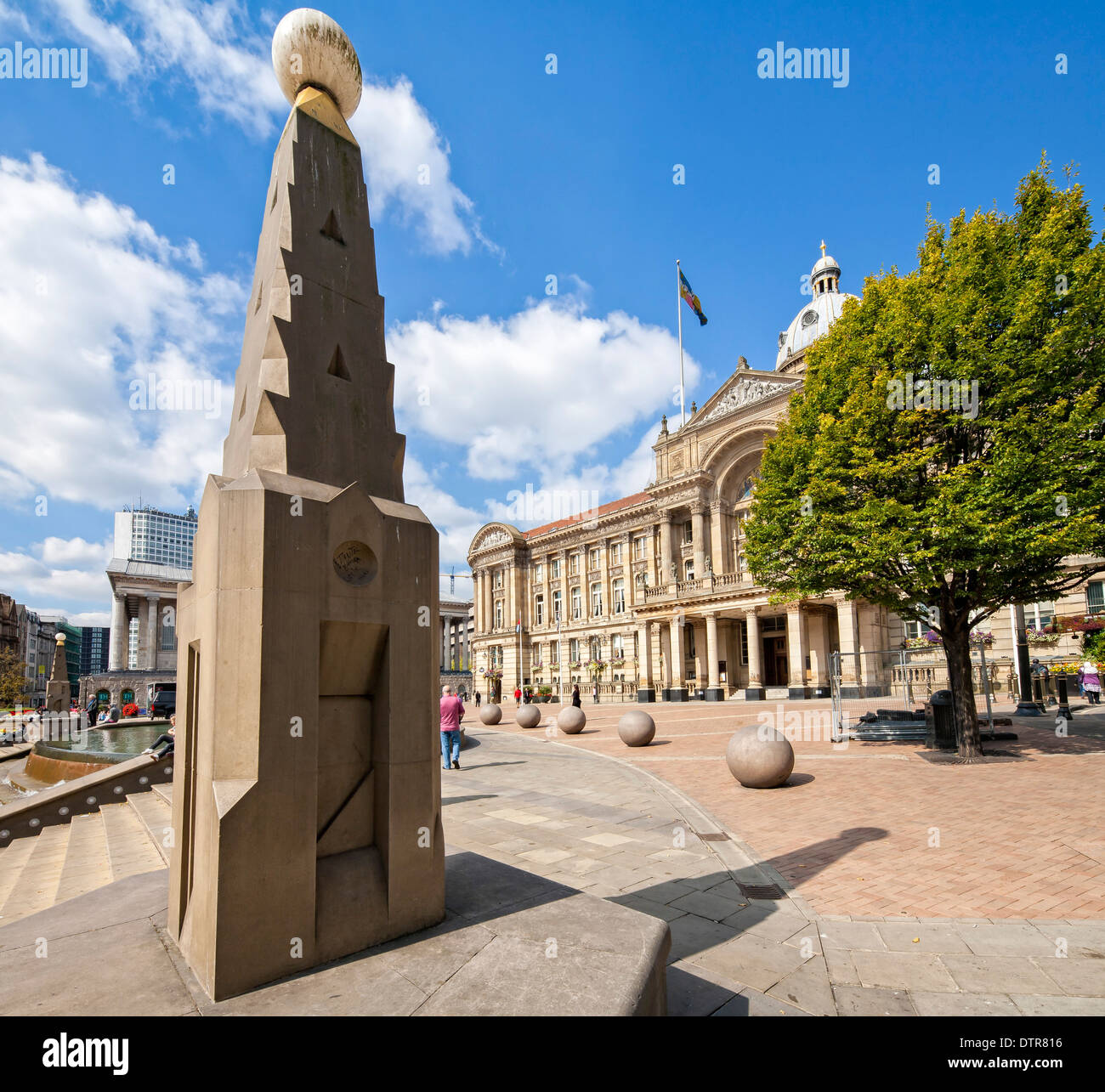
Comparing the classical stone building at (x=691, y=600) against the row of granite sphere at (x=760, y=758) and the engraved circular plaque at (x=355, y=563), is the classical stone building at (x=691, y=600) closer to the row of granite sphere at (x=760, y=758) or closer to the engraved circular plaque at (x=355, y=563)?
the row of granite sphere at (x=760, y=758)

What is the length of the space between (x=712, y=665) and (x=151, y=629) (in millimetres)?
71660

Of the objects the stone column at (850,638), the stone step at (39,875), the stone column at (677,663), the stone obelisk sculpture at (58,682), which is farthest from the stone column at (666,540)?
the stone step at (39,875)

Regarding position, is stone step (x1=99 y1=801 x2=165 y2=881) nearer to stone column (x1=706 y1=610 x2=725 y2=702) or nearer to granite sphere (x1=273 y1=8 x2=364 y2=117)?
granite sphere (x1=273 y1=8 x2=364 y2=117)

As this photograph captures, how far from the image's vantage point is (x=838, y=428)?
47.8ft

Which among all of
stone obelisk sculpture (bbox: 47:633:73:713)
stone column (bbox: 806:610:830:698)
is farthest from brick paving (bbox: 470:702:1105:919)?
stone obelisk sculpture (bbox: 47:633:73:713)

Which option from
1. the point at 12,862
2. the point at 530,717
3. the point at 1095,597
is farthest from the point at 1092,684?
the point at 12,862

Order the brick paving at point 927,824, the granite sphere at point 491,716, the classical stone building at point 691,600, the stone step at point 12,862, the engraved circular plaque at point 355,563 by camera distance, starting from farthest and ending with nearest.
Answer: the classical stone building at point 691,600, the granite sphere at point 491,716, the stone step at point 12,862, the brick paving at point 927,824, the engraved circular plaque at point 355,563

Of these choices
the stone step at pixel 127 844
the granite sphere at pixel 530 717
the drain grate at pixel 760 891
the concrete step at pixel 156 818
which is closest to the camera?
the drain grate at pixel 760 891

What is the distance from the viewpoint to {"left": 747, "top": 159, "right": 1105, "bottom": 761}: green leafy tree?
1215 cm

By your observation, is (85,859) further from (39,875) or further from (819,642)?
(819,642)

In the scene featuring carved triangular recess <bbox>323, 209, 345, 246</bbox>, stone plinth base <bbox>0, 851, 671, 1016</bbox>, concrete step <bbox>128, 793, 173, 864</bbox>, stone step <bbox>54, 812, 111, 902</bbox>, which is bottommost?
stone step <bbox>54, 812, 111, 902</bbox>

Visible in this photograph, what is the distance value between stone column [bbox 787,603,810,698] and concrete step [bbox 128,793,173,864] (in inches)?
1270

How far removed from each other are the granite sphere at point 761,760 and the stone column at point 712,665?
30.3 meters

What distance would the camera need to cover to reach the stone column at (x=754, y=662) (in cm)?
3784
